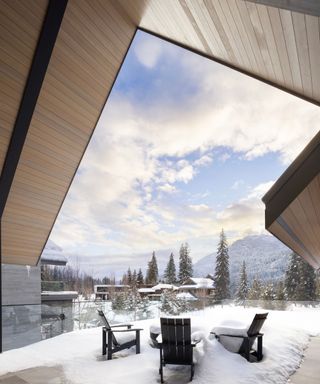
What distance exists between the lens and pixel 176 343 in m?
5.05

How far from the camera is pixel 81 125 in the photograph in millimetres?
7109

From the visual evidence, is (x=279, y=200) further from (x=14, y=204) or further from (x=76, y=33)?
(x=14, y=204)

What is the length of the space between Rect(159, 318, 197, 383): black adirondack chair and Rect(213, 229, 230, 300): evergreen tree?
33757 millimetres

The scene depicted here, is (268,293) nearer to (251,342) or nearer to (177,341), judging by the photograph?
(251,342)

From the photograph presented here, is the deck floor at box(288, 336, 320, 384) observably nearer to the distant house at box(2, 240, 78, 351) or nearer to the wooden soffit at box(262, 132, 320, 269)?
the wooden soffit at box(262, 132, 320, 269)

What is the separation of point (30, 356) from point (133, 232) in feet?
174

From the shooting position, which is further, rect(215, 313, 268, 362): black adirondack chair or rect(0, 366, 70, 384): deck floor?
rect(215, 313, 268, 362): black adirondack chair

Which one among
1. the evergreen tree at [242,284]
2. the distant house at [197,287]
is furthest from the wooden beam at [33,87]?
the evergreen tree at [242,284]

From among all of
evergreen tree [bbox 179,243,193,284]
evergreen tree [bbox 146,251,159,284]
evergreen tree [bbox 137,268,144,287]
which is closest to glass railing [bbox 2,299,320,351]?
evergreen tree [bbox 179,243,193,284]

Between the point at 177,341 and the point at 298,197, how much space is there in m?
2.61

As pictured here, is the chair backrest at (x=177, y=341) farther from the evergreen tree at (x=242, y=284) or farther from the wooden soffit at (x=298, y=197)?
the evergreen tree at (x=242, y=284)

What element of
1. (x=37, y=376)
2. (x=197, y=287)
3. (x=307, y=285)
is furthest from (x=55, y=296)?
(x=197, y=287)

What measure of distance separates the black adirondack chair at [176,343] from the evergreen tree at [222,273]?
1329 inches

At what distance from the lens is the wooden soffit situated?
11.4 feet
